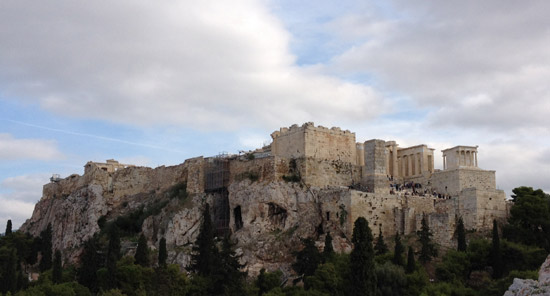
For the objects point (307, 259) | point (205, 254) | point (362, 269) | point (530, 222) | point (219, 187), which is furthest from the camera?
point (219, 187)

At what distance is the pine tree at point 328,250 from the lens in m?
53.0

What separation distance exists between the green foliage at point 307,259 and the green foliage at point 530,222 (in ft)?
43.1

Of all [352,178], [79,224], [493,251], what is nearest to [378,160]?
[352,178]

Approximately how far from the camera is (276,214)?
60.0 metres

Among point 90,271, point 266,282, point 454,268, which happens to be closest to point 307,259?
point 266,282

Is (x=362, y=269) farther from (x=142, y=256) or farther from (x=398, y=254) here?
(x=142, y=256)

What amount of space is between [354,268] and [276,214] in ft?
45.1

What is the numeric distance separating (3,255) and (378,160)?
101 ft

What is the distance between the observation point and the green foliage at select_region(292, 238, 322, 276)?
5241 centimetres

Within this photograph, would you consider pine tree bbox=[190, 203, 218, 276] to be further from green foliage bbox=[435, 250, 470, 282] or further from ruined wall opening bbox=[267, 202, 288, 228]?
green foliage bbox=[435, 250, 470, 282]

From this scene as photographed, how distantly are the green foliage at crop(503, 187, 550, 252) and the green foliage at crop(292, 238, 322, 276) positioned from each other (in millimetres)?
13143

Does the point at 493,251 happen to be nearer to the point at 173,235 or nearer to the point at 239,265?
the point at 239,265

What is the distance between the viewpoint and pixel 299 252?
5416 cm

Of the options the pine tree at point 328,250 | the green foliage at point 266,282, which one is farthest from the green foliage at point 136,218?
the pine tree at point 328,250
